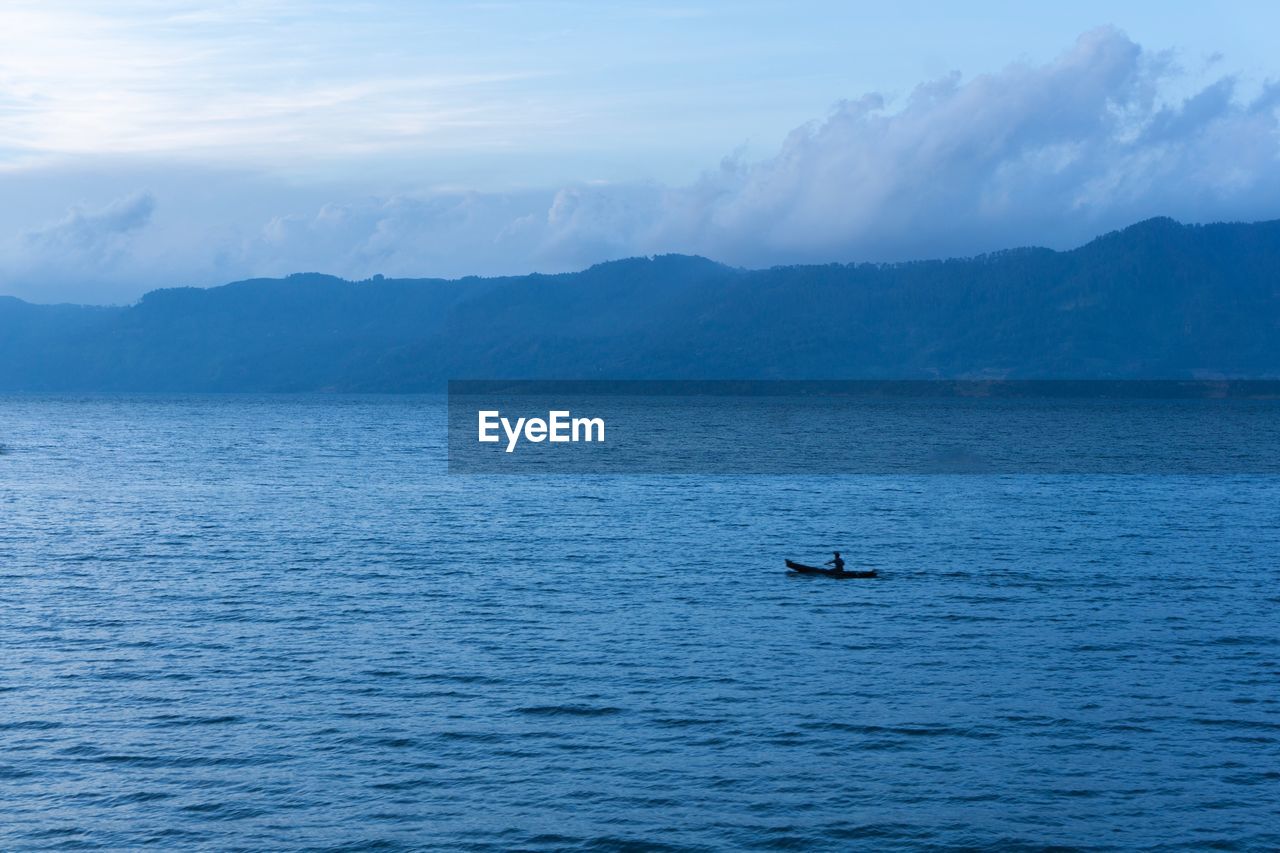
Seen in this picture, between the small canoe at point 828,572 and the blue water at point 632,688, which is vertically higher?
the small canoe at point 828,572

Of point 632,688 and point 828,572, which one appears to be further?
point 828,572

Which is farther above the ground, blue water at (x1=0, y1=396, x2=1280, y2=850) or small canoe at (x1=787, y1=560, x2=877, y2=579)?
small canoe at (x1=787, y1=560, x2=877, y2=579)

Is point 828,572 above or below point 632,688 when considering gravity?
above

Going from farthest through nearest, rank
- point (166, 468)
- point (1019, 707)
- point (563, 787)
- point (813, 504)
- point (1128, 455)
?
point (1128, 455) < point (166, 468) < point (813, 504) < point (1019, 707) < point (563, 787)

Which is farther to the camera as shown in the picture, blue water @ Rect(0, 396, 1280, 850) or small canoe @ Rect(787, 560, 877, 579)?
small canoe @ Rect(787, 560, 877, 579)

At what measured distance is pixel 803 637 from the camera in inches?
2188

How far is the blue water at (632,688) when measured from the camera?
35.1 m

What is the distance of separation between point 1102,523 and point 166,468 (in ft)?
338

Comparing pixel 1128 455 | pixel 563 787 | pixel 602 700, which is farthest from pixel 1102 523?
pixel 1128 455

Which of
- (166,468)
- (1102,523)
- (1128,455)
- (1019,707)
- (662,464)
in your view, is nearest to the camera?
(1019,707)

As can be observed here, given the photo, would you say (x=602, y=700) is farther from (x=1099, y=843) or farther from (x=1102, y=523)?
(x=1102, y=523)

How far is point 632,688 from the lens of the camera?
46844mm

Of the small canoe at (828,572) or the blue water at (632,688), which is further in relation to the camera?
the small canoe at (828,572)

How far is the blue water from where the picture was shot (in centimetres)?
3509
